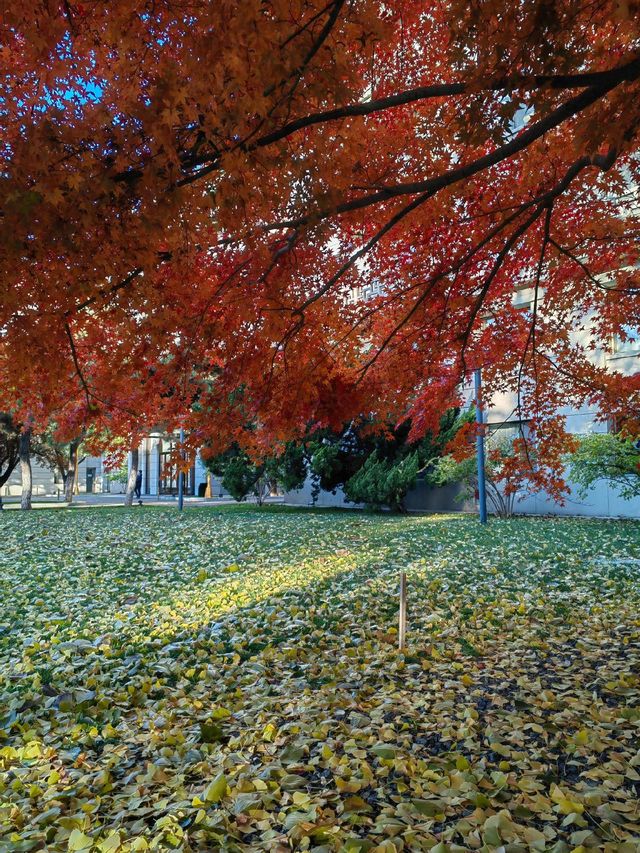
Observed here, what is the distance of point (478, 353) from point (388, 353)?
200 centimetres

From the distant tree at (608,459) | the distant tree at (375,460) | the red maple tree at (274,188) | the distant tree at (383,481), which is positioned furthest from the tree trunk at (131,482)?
the red maple tree at (274,188)

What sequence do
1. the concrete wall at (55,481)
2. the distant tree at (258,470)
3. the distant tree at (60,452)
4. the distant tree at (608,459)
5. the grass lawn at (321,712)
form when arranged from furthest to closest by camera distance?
1. the concrete wall at (55,481)
2. the distant tree at (60,452)
3. the distant tree at (258,470)
4. the distant tree at (608,459)
5. the grass lawn at (321,712)

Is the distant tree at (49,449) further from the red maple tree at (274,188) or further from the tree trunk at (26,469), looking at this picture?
the red maple tree at (274,188)

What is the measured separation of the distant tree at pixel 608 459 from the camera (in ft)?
38.1

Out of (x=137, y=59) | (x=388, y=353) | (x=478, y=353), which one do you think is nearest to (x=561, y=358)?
(x=478, y=353)

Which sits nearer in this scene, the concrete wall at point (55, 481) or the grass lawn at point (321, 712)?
the grass lawn at point (321, 712)

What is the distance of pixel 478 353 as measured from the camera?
7723mm

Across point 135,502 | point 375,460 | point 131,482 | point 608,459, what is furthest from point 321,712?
point 135,502

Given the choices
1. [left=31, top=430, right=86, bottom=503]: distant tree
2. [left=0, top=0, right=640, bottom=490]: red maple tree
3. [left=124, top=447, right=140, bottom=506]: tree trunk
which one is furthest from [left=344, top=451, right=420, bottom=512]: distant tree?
[left=31, top=430, right=86, bottom=503]: distant tree

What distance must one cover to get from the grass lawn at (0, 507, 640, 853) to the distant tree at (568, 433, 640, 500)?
4.65 m

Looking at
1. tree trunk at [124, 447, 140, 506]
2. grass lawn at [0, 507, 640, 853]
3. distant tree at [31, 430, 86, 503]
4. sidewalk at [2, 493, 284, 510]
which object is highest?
distant tree at [31, 430, 86, 503]

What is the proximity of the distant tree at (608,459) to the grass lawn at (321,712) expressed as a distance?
4.65 m

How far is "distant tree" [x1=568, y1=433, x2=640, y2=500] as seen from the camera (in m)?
11.6

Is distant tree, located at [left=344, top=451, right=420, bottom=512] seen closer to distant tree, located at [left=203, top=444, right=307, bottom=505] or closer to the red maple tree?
distant tree, located at [left=203, top=444, right=307, bottom=505]
